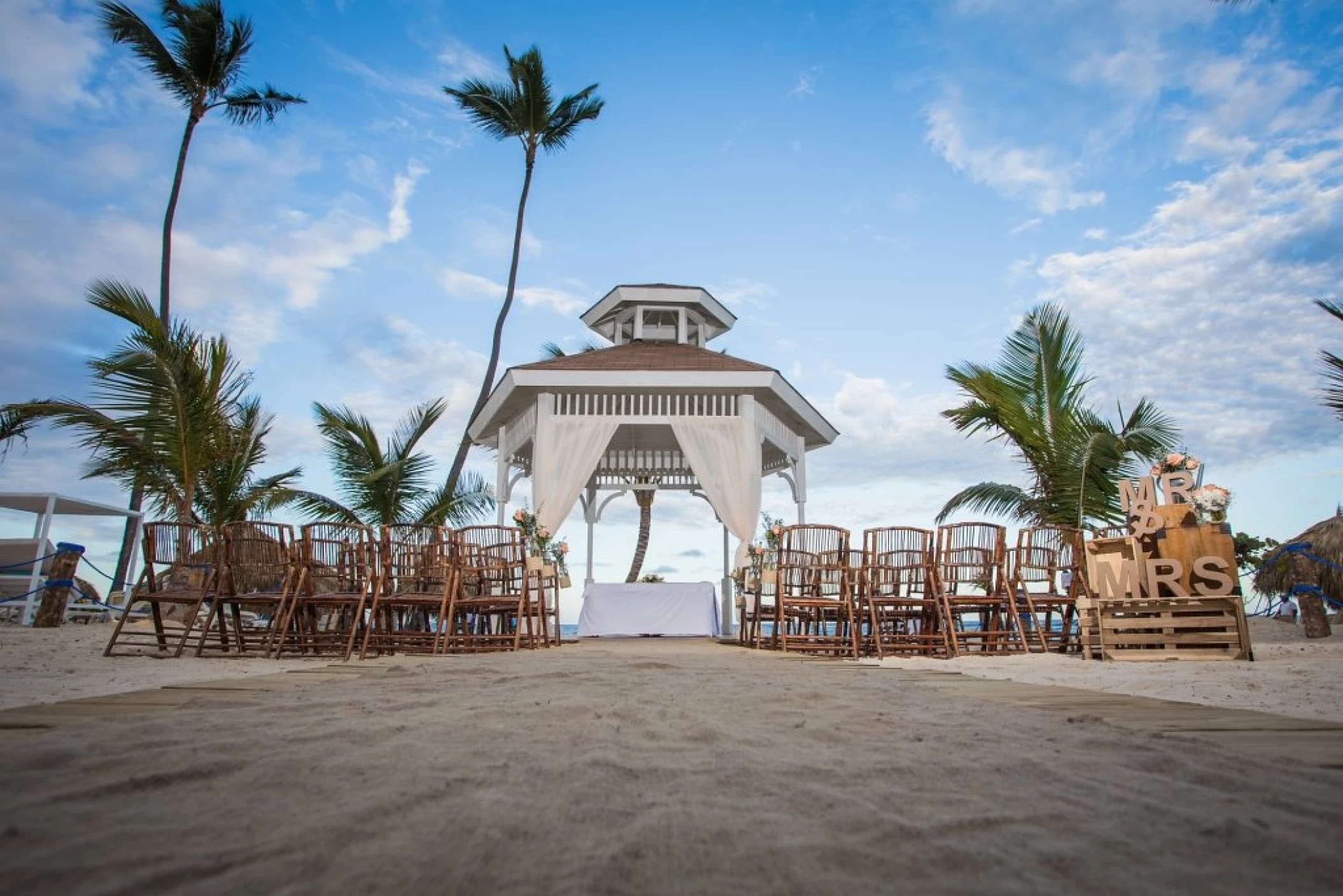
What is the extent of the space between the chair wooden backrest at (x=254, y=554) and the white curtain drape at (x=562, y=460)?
4.64 m

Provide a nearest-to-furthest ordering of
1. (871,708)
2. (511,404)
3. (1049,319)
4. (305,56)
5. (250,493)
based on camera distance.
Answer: (871,708) < (305,56) < (1049,319) < (250,493) < (511,404)

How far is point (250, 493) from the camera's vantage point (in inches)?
485

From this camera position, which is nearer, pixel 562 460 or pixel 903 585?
pixel 903 585

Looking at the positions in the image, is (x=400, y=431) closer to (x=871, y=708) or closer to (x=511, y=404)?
(x=511, y=404)

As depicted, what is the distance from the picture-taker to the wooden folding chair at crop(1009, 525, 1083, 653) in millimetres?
7586

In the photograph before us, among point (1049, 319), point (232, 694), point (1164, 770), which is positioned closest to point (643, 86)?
point (1049, 319)

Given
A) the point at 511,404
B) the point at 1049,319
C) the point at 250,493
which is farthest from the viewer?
the point at 511,404

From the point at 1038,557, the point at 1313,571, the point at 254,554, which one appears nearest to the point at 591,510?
the point at 254,554

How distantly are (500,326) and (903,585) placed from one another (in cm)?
1313

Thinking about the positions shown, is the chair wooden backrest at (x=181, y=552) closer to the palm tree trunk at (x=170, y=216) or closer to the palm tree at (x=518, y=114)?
the palm tree trunk at (x=170, y=216)

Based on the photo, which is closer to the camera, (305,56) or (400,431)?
(305,56)

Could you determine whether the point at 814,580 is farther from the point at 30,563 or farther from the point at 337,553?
the point at 30,563

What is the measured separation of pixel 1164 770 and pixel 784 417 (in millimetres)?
12547

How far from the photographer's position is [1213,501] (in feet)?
21.6
